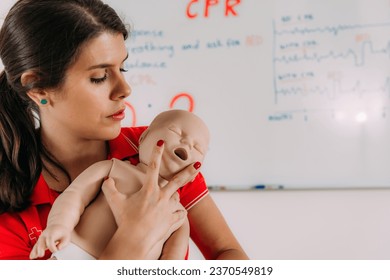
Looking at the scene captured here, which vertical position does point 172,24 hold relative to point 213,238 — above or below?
above

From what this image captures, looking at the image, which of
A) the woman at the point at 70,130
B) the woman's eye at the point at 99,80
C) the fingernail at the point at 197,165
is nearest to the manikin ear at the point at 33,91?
the woman at the point at 70,130

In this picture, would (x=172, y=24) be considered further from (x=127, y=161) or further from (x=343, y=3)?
(x=127, y=161)

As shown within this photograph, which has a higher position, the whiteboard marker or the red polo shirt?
the red polo shirt

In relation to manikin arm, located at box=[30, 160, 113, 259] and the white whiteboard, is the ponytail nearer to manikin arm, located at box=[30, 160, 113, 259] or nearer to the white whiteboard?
manikin arm, located at box=[30, 160, 113, 259]

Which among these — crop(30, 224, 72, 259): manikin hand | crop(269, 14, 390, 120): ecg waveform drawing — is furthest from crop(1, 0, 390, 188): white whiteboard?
crop(30, 224, 72, 259): manikin hand

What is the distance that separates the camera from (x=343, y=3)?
195 centimetres

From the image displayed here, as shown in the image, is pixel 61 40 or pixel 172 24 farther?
pixel 172 24

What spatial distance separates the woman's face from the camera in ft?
2.95

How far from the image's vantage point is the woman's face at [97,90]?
35.4 inches

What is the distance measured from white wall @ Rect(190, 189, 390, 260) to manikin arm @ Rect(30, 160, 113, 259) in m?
1.24

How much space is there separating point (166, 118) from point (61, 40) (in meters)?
0.24

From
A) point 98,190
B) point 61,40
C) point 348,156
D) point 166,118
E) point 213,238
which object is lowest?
point 348,156

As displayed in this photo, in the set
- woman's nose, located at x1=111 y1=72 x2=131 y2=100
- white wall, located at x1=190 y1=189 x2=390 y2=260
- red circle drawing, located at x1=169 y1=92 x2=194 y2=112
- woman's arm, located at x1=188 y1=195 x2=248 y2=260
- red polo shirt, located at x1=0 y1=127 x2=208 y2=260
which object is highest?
woman's nose, located at x1=111 y1=72 x2=131 y2=100
